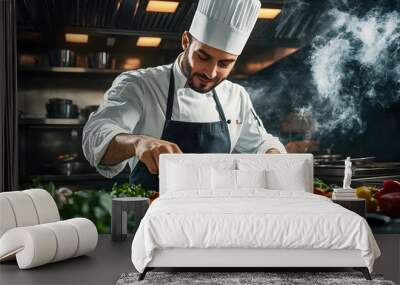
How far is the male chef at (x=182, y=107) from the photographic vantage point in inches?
261

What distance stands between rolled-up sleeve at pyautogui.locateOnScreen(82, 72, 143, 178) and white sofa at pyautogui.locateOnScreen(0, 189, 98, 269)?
4.26ft

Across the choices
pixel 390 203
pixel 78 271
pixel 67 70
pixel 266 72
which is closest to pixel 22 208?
pixel 78 271

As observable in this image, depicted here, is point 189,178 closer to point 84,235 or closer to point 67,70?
point 84,235

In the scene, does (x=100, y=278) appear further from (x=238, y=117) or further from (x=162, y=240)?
(x=238, y=117)

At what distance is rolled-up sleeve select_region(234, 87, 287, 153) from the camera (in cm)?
682

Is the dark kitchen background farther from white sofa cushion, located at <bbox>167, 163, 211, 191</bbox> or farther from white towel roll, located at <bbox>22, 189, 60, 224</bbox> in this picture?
white towel roll, located at <bbox>22, 189, 60, 224</bbox>

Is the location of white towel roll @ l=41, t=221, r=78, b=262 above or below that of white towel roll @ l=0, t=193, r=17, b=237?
below

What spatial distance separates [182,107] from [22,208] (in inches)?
86.7

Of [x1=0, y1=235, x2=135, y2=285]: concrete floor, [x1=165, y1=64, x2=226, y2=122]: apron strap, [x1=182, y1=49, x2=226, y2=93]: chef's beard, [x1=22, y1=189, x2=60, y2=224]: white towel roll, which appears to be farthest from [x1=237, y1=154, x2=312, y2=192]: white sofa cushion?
[x1=22, y1=189, x2=60, y2=224]: white towel roll

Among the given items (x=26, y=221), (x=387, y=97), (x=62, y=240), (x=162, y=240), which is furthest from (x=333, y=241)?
(x=387, y=97)

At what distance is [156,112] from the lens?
6609mm

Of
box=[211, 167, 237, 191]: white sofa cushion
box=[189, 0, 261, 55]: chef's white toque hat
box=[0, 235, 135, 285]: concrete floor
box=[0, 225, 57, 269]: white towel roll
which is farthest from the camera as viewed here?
box=[189, 0, 261, 55]: chef's white toque hat

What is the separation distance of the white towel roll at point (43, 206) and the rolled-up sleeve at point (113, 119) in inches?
50.9

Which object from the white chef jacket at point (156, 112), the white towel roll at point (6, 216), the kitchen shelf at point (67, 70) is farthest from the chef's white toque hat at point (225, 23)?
the white towel roll at point (6, 216)
